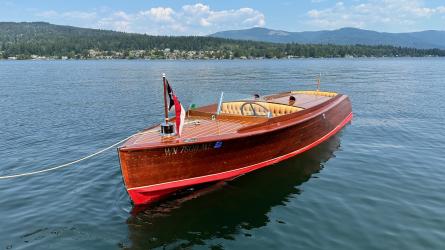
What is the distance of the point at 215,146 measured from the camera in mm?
10711

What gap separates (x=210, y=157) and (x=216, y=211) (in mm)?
1606

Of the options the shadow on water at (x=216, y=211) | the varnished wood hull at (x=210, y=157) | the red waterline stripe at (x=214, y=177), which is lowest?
the shadow on water at (x=216, y=211)

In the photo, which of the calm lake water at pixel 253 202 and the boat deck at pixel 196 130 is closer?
the calm lake water at pixel 253 202

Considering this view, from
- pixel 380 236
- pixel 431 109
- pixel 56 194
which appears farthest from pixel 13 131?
Result: pixel 431 109

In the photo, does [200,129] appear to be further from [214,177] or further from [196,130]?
[214,177]

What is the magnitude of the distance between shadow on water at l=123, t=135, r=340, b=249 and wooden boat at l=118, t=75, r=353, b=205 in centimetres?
48

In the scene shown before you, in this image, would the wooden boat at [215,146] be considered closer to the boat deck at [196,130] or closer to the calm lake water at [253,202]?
the boat deck at [196,130]

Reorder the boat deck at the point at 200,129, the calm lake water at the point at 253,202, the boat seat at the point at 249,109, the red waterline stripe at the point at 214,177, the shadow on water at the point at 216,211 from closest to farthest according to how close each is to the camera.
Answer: the calm lake water at the point at 253,202
the shadow on water at the point at 216,211
the red waterline stripe at the point at 214,177
the boat deck at the point at 200,129
the boat seat at the point at 249,109

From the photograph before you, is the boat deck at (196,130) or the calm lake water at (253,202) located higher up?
the boat deck at (196,130)

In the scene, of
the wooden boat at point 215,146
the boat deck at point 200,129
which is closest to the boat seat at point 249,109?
the wooden boat at point 215,146

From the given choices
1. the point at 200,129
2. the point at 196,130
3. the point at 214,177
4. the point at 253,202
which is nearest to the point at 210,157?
the point at 214,177

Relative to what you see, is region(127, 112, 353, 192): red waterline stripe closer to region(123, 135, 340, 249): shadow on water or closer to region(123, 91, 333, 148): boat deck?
region(123, 135, 340, 249): shadow on water

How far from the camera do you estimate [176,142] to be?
32.9 feet

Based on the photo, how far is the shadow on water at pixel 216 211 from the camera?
898cm
